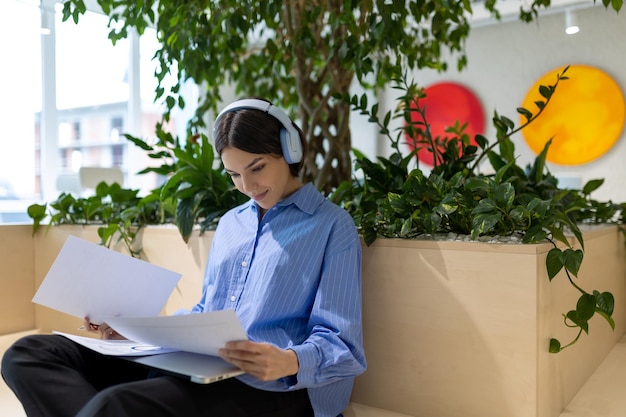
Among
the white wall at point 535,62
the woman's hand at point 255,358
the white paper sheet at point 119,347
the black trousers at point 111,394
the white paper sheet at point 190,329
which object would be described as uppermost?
the white wall at point 535,62

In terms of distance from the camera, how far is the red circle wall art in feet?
17.9

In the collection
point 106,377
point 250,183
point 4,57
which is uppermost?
point 4,57

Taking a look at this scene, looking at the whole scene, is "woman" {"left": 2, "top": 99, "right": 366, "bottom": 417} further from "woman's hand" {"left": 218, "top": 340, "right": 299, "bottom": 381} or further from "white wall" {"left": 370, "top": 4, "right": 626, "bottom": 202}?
"white wall" {"left": 370, "top": 4, "right": 626, "bottom": 202}

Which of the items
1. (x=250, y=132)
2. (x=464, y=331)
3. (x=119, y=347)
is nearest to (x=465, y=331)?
(x=464, y=331)

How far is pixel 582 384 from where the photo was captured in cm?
164

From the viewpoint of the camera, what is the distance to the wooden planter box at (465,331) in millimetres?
1271

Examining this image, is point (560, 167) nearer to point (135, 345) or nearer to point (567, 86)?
point (567, 86)

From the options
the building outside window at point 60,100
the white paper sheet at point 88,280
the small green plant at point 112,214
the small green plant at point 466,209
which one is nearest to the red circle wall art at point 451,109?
the building outside window at point 60,100

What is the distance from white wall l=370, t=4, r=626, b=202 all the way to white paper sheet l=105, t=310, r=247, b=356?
410 cm

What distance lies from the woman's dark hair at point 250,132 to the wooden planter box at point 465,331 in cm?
39

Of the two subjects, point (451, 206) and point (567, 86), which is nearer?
point (451, 206)

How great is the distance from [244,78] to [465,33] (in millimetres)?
1112

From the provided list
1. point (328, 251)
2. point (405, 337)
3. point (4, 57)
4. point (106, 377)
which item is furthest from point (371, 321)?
point (4, 57)

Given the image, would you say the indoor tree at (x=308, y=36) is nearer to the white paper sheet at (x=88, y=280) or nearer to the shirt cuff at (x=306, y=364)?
the white paper sheet at (x=88, y=280)
